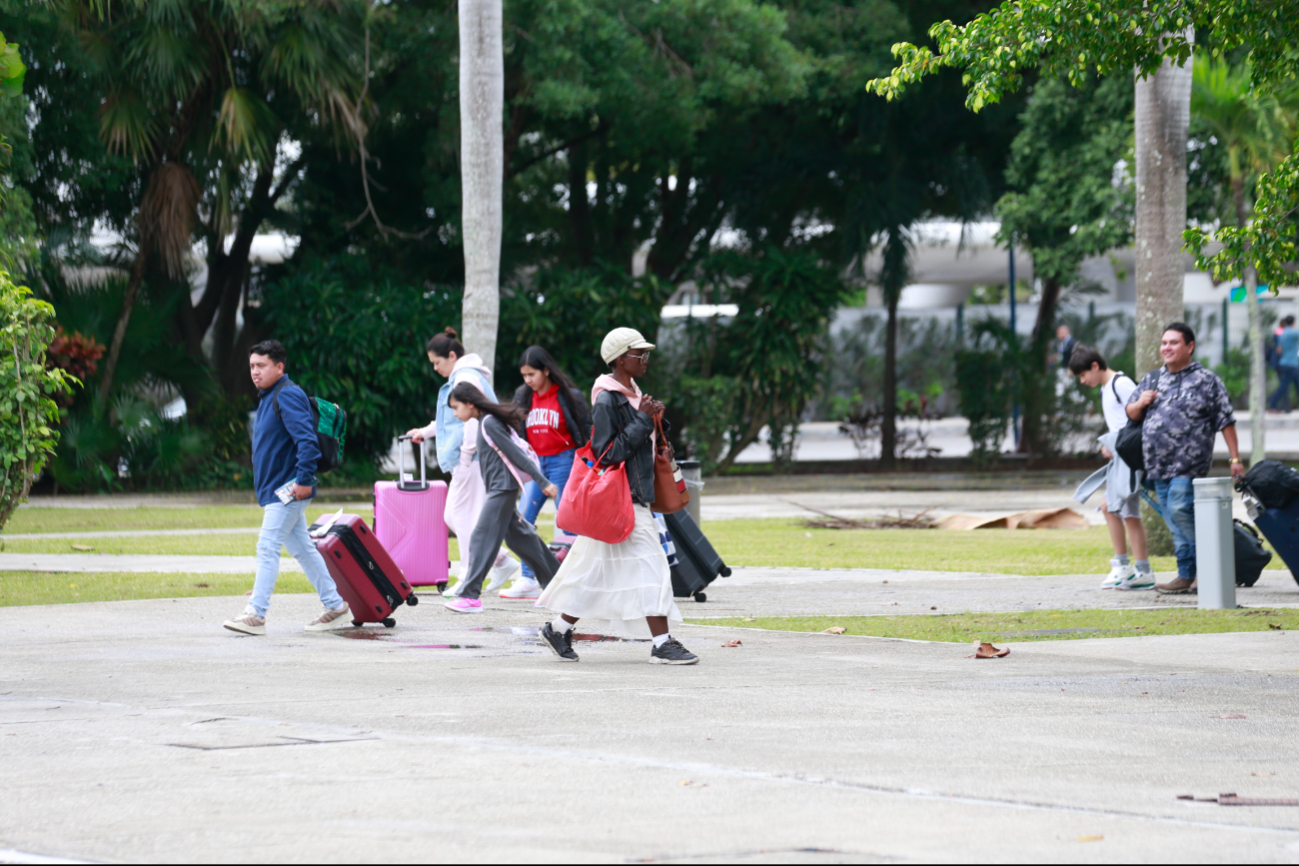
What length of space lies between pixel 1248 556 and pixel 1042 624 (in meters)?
2.25

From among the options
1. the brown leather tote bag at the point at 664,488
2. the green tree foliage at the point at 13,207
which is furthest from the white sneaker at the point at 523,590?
the green tree foliage at the point at 13,207

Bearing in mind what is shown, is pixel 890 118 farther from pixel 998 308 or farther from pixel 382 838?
pixel 382 838

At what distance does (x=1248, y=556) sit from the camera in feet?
35.1

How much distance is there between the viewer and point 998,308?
99.7 ft

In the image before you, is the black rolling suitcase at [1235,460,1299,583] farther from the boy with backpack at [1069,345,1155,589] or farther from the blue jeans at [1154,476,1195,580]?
the boy with backpack at [1069,345,1155,589]

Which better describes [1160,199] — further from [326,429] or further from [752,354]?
[752,354]

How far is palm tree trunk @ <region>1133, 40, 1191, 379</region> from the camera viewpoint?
12.8 metres

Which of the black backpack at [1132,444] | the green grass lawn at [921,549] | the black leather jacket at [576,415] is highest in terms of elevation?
the black leather jacket at [576,415]

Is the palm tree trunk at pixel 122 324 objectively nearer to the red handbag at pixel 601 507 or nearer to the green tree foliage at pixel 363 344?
the green tree foliage at pixel 363 344

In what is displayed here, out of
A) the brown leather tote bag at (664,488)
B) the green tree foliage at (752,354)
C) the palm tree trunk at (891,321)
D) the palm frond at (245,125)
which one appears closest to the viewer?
the brown leather tote bag at (664,488)

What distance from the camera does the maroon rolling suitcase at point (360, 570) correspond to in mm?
9203

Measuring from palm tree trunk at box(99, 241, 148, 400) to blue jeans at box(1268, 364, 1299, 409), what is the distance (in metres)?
22.2

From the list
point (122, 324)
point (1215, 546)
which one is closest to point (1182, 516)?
point (1215, 546)

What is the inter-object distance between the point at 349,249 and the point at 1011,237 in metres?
9.74
